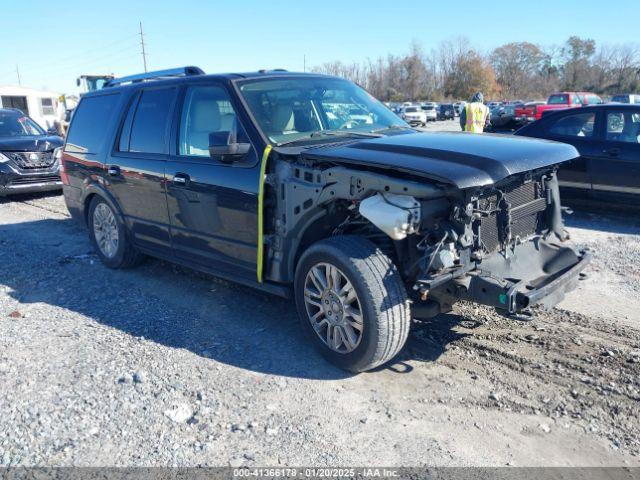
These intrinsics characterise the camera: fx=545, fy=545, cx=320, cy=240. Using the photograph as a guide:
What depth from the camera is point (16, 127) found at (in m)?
11.6

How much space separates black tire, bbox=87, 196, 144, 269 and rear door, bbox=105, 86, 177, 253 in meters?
0.17

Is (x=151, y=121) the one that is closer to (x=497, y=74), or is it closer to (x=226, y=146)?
(x=226, y=146)

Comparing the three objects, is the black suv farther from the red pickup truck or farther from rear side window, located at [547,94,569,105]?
rear side window, located at [547,94,569,105]

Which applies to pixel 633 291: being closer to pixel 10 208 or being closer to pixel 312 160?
pixel 312 160

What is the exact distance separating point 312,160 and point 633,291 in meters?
3.38

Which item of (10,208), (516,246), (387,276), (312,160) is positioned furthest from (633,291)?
(10,208)

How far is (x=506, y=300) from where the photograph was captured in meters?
3.20

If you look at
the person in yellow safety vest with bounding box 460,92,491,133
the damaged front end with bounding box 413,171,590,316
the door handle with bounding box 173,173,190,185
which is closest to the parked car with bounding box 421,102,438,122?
the person in yellow safety vest with bounding box 460,92,491,133

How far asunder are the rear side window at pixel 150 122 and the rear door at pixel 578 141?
5.66 meters

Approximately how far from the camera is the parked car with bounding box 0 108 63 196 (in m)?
10.4

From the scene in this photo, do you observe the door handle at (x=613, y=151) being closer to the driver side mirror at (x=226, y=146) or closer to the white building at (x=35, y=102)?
the driver side mirror at (x=226, y=146)

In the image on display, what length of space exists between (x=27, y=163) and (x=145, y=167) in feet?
22.4

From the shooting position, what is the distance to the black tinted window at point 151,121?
5.00 meters

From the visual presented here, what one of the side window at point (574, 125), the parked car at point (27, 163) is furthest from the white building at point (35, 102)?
the side window at point (574, 125)
